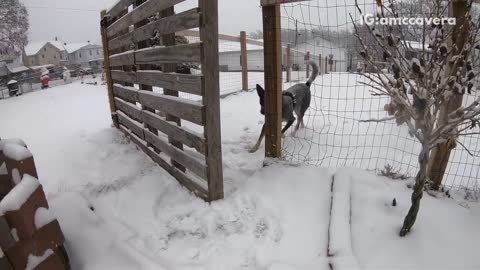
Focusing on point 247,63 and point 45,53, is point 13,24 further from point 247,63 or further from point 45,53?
point 45,53

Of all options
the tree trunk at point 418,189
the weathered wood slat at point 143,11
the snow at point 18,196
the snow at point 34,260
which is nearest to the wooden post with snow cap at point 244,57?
the weathered wood slat at point 143,11

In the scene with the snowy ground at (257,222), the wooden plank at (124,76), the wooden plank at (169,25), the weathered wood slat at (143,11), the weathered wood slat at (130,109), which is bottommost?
the snowy ground at (257,222)

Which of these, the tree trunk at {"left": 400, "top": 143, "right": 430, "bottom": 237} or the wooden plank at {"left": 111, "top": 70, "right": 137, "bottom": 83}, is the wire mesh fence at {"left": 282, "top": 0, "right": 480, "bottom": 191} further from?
the wooden plank at {"left": 111, "top": 70, "right": 137, "bottom": 83}

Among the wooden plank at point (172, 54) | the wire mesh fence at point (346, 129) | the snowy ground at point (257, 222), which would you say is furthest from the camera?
the wire mesh fence at point (346, 129)

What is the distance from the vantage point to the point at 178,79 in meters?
2.76

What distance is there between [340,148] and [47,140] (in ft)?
14.5

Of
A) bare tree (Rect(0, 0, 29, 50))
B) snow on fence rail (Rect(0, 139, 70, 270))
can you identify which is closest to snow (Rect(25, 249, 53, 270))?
snow on fence rail (Rect(0, 139, 70, 270))

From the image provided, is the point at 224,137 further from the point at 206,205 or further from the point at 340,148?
the point at 206,205

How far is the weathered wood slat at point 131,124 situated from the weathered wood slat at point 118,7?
4.78 ft

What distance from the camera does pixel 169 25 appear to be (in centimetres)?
274

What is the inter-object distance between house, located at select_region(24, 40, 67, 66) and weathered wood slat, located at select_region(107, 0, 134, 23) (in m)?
51.3

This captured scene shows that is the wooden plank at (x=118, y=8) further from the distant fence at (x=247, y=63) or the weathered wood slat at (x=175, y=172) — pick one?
the distant fence at (x=247, y=63)

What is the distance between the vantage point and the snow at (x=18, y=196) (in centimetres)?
167

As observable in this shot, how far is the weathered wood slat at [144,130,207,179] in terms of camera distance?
272cm
